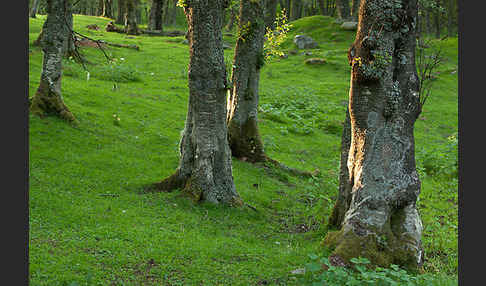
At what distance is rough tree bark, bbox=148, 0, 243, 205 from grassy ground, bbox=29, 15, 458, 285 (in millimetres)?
482

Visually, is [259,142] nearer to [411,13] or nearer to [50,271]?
[411,13]

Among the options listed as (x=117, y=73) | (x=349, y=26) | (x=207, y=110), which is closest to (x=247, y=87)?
(x=207, y=110)

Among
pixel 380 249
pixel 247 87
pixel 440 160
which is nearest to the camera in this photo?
pixel 380 249

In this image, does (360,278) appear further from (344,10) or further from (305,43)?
(344,10)

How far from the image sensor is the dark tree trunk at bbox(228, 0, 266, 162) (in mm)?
14672

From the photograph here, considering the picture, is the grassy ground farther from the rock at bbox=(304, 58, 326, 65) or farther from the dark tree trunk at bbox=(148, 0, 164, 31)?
the dark tree trunk at bbox=(148, 0, 164, 31)

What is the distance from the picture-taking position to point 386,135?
784 centimetres

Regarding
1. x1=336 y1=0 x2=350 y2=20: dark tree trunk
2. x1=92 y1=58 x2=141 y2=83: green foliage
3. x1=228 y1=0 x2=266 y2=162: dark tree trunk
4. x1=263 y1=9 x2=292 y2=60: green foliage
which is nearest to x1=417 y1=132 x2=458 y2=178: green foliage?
x1=228 y1=0 x2=266 y2=162: dark tree trunk

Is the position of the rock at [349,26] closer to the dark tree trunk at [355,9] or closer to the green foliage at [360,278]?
the dark tree trunk at [355,9]

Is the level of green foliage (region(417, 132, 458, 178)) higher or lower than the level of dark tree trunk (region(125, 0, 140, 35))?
lower

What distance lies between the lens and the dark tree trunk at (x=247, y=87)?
1467cm

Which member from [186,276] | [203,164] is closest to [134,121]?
[203,164]

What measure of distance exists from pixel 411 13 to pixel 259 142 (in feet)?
26.6

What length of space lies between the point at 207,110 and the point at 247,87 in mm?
4788
